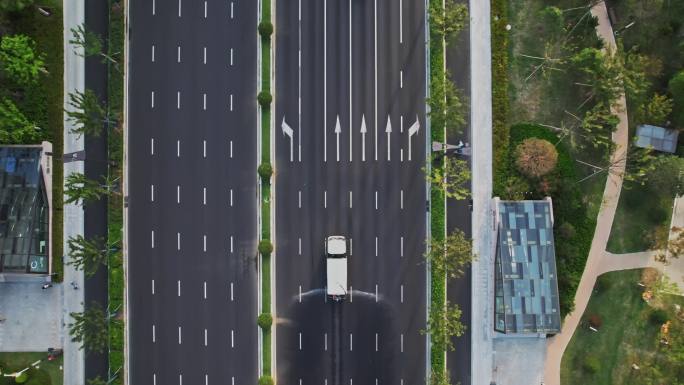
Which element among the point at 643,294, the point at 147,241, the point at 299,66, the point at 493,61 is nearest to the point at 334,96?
the point at 299,66

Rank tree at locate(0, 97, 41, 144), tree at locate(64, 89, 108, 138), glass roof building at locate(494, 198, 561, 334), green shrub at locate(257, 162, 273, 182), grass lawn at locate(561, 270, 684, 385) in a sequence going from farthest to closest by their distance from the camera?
grass lawn at locate(561, 270, 684, 385), green shrub at locate(257, 162, 273, 182), glass roof building at locate(494, 198, 561, 334), tree at locate(0, 97, 41, 144), tree at locate(64, 89, 108, 138)

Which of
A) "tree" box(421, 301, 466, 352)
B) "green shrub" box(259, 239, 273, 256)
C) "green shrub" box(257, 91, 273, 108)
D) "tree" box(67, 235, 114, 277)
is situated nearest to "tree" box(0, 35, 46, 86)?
"tree" box(67, 235, 114, 277)

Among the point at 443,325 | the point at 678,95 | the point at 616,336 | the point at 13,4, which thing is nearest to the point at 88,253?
the point at 13,4

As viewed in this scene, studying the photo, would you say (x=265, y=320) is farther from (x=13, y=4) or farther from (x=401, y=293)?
(x=13, y=4)

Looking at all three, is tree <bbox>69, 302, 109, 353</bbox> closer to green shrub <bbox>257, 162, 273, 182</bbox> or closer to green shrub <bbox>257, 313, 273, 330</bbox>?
green shrub <bbox>257, 313, 273, 330</bbox>

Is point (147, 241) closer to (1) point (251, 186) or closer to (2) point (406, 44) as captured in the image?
(1) point (251, 186)

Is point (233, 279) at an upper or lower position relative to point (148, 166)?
lower

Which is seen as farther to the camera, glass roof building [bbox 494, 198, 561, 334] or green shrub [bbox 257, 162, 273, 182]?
green shrub [bbox 257, 162, 273, 182]
